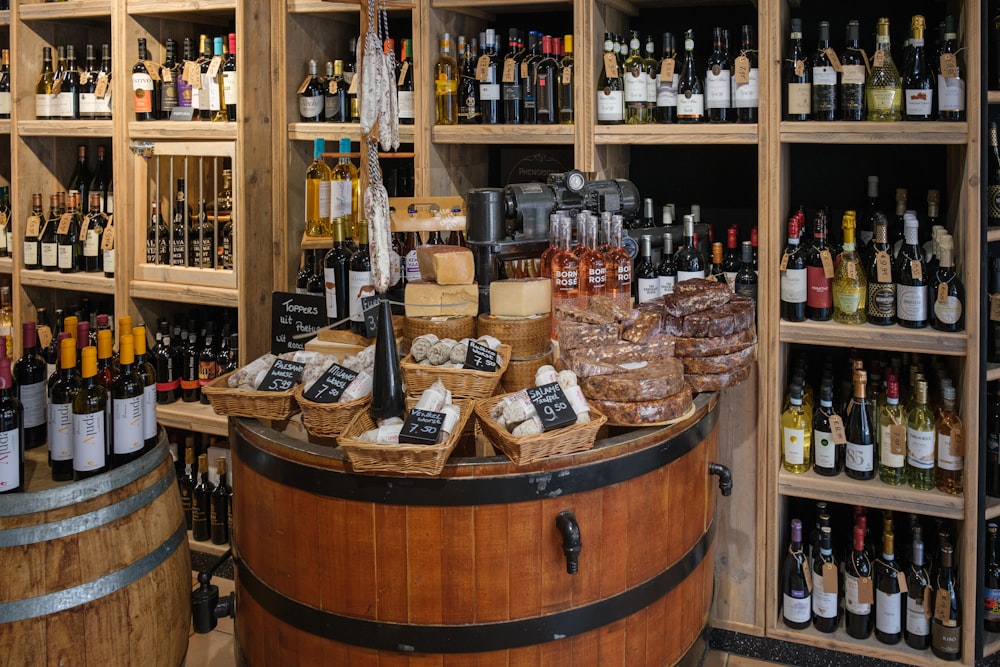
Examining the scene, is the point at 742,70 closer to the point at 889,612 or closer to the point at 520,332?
the point at 520,332

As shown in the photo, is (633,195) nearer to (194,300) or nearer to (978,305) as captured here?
(978,305)

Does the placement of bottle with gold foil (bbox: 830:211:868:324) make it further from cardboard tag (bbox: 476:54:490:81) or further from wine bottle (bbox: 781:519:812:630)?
cardboard tag (bbox: 476:54:490:81)

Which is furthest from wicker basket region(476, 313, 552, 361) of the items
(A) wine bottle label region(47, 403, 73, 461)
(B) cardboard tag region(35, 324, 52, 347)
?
A: (B) cardboard tag region(35, 324, 52, 347)

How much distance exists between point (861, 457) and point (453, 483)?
1.58m

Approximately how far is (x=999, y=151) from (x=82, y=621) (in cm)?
278

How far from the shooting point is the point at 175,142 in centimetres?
367

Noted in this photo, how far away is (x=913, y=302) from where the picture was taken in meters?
2.79

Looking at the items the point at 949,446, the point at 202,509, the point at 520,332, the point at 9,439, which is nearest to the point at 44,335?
the point at 202,509

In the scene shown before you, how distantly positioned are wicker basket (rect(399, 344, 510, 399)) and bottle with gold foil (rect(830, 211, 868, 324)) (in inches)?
50.2

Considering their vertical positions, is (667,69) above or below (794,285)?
above

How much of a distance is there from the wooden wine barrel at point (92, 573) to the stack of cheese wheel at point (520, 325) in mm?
804

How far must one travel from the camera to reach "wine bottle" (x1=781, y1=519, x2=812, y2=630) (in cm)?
305

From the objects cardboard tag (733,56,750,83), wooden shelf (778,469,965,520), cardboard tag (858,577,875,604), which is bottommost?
cardboard tag (858,577,875,604)

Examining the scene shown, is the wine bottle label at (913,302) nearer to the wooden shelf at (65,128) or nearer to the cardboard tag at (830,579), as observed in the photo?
the cardboard tag at (830,579)
